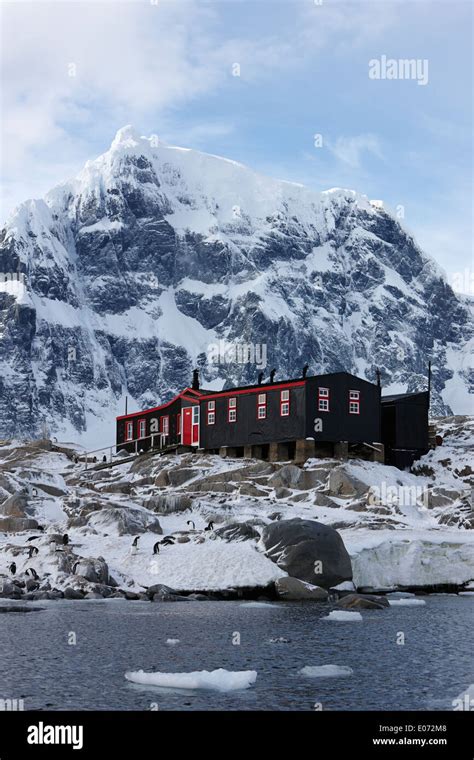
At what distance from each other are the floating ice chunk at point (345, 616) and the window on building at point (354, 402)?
42676 mm

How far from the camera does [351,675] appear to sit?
27375 mm

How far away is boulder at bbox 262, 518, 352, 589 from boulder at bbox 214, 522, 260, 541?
129cm

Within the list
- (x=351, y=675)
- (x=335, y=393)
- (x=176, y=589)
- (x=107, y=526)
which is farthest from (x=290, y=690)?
(x=335, y=393)

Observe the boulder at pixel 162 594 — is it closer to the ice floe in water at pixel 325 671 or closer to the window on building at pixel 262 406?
the ice floe in water at pixel 325 671

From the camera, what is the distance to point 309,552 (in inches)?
1842

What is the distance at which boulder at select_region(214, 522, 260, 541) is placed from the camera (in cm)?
5000

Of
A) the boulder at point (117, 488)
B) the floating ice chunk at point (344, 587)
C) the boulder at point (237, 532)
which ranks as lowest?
the floating ice chunk at point (344, 587)

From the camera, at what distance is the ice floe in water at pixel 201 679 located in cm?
2555

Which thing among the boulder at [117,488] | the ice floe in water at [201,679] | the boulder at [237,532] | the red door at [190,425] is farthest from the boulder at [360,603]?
the red door at [190,425]

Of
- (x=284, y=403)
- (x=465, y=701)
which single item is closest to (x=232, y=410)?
(x=284, y=403)

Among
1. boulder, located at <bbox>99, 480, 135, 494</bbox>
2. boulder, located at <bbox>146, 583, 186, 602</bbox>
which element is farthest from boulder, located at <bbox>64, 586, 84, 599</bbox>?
boulder, located at <bbox>99, 480, 135, 494</bbox>

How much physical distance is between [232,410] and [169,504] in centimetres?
2398

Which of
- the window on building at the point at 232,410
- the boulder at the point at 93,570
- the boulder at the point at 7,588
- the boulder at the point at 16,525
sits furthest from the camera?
the window on building at the point at 232,410
